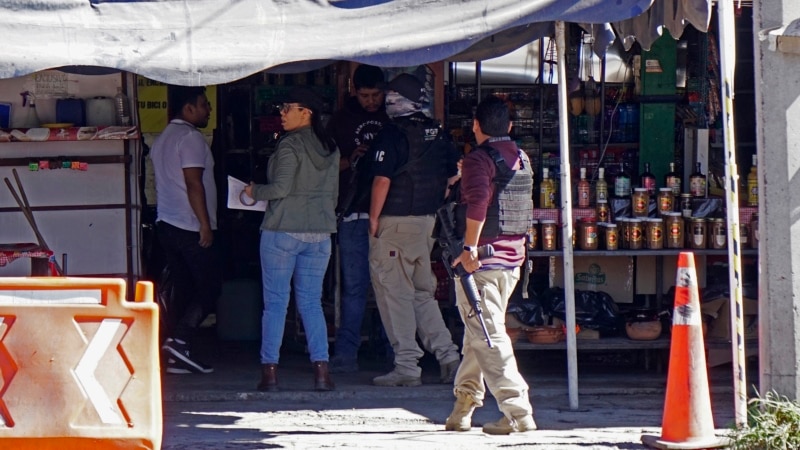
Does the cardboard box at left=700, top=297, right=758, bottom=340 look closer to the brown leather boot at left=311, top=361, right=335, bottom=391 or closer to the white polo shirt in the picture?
the brown leather boot at left=311, top=361, right=335, bottom=391

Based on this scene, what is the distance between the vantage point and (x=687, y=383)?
6.90 metres

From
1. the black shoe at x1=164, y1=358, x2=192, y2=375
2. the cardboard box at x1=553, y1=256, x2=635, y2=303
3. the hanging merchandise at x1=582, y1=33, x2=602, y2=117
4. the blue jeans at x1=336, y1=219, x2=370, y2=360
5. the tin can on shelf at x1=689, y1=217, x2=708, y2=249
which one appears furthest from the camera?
the hanging merchandise at x1=582, y1=33, x2=602, y2=117

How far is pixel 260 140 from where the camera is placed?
10.7 metres

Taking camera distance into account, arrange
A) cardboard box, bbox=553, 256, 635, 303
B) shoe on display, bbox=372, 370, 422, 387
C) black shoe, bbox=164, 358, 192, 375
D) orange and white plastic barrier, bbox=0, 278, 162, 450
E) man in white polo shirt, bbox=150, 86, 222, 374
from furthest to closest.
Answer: cardboard box, bbox=553, 256, 635, 303 → black shoe, bbox=164, 358, 192, 375 → man in white polo shirt, bbox=150, 86, 222, 374 → shoe on display, bbox=372, 370, 422, 387 → orange and white plastic barrier, bbox=0, 278, 162, 450

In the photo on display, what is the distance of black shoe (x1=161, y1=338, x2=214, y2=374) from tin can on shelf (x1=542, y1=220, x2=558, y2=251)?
2828 mm

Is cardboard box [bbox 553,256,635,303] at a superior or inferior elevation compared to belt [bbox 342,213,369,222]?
inferior

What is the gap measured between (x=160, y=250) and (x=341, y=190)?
1678 millimetres

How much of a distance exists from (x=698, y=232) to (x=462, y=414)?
2553 millimetres

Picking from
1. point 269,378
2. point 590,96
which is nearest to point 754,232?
point 590,96

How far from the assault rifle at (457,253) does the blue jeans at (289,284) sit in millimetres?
1286

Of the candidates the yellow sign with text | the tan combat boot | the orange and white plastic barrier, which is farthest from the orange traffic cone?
the yellow sign with text

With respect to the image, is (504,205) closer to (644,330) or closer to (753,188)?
(644,330)

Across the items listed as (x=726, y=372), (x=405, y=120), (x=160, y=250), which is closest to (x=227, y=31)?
(x=405, y=120)

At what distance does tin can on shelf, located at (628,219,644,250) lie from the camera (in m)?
8.95
